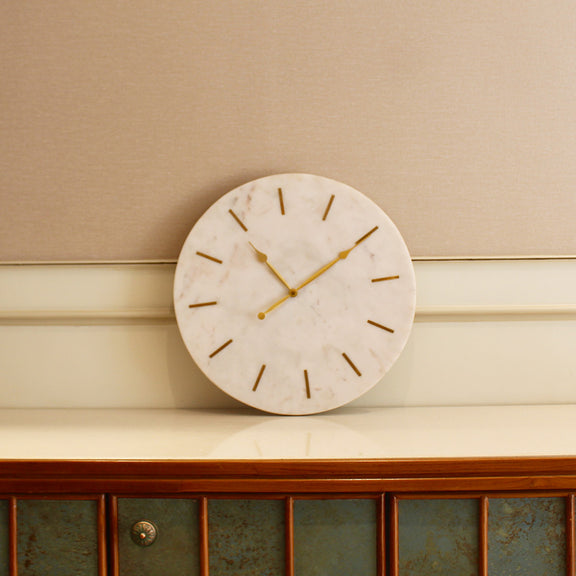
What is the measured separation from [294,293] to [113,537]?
0.59 meters

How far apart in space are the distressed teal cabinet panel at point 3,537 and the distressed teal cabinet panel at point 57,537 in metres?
0.02

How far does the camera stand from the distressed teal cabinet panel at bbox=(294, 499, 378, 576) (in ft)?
2.81

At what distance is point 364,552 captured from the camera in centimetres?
86

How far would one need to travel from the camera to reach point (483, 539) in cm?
85

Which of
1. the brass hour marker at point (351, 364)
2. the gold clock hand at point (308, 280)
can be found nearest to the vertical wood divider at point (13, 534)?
the gold clock hand at point (308, 280)

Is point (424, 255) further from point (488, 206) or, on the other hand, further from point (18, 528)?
point (18, 528)

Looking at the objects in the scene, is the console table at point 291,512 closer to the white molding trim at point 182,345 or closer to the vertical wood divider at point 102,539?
the vertical wood divider at point 102,539

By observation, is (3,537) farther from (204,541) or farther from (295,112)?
(295,112)

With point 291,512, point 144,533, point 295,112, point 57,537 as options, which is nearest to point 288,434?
point 291,512

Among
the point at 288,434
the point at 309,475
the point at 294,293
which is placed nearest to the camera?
the point at 309,475

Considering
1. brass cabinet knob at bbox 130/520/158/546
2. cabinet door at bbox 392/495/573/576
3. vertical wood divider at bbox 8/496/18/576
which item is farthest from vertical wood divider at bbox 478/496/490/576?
vertical wood divider at bbox 8/496/18/576

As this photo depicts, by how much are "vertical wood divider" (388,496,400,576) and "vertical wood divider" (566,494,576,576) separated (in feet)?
0.88

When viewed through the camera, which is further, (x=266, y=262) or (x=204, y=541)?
(x=266, y=262)

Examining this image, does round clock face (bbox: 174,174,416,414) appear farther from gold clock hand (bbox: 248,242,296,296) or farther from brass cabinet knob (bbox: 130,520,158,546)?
brass cabinet knob (bbox: 130,520,158,546)
